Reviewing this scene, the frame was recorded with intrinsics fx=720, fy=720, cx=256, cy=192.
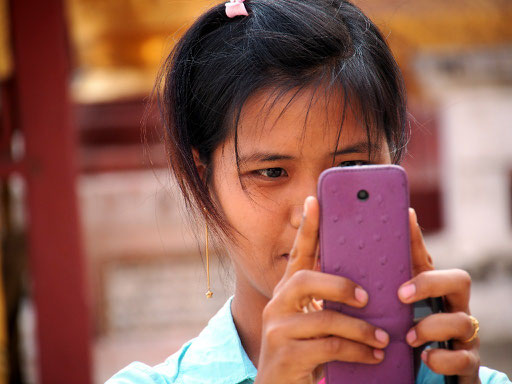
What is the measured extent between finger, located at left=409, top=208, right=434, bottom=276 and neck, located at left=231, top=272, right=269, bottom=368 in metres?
0.36

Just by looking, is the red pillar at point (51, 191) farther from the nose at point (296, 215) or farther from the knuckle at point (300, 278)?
the knuckle at point (300, 278)

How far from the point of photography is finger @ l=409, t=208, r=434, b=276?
0.80 metres

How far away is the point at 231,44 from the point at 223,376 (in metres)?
0.52

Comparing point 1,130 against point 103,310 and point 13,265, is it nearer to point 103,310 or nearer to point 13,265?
point 13,265

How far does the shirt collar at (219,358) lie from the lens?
1.11 metres

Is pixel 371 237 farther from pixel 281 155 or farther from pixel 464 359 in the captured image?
pixel 281 155

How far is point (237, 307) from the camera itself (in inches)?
47.5

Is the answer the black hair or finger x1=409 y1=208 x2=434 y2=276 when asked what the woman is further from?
finger x1=409 y1=208 x2=434 y2=276

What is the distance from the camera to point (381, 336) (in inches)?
30.2

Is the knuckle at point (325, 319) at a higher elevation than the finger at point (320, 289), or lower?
lower

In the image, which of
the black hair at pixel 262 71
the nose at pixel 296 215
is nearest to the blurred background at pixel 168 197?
the black hair at pixel 262 71

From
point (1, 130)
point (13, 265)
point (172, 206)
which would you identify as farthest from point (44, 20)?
point (172, 206)

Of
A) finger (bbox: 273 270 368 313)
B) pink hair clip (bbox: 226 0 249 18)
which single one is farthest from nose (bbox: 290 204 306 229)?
pink hair clip (bbox: 226 0 249 18)

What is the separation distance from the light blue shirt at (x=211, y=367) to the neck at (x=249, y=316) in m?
0.02
